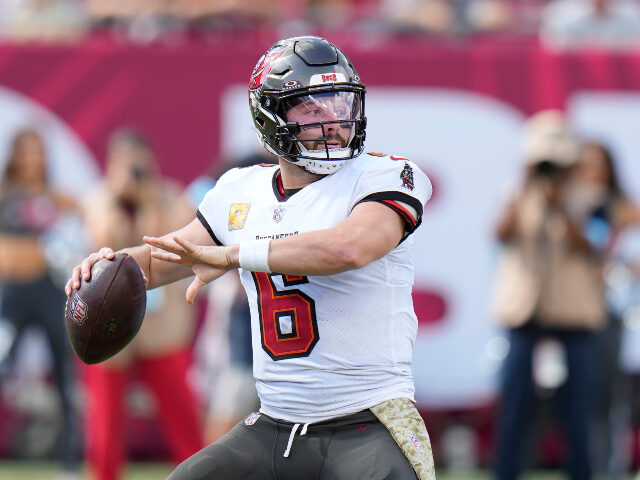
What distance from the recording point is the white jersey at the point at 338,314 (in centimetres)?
345

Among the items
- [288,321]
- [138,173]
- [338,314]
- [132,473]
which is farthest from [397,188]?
[132,473]

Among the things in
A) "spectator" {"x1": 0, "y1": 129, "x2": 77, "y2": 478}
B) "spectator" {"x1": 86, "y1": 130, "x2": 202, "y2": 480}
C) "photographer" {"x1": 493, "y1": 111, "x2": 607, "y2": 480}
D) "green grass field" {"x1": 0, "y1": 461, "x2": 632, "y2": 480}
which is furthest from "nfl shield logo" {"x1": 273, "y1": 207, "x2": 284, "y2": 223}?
"green grass field" {"x1": 0, "y1": 461, "x2": 632, "y2": 480}

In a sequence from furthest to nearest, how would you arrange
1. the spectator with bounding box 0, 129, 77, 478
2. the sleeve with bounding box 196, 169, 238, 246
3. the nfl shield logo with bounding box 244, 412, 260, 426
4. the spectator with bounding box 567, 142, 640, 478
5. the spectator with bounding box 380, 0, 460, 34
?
the spectator with bounding box 380, 0, 460, 34 → the spectator with bounding box 0, 129, 77, 478 → the spectator with bounding box 567, 142, 640, 478 → the sleeve with bounding box 196, 169, 238, 246 → the nfl shield logo with bounding box 244, 412, 260, 426

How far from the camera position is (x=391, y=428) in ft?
11.1

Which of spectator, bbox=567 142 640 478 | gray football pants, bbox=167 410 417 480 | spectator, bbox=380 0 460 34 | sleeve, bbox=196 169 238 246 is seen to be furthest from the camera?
spectator, bbox=380 0 460 34

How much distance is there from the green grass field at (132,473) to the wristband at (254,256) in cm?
393

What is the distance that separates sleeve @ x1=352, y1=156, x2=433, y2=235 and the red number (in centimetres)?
33

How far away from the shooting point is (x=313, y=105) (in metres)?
3.55

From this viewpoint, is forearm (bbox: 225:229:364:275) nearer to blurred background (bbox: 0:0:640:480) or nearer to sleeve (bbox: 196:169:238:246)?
sleeve (bbox: 196:169:238:246)

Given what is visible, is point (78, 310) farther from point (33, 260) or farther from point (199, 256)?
point (33, 260)

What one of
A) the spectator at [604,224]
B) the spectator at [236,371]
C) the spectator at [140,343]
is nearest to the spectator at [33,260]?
the spectator at [140,343]

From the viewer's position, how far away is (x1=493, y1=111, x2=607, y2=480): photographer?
598 centimetres

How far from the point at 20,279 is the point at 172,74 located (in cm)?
177

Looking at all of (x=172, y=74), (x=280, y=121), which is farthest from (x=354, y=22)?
(x=280, y=121)
